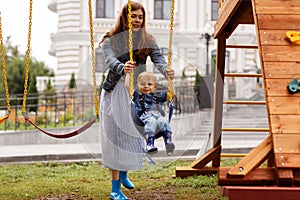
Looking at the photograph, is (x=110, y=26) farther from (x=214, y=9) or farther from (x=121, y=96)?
(x=121, y=96)

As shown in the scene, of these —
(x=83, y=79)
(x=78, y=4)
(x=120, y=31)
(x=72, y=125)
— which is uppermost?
(x=78, y=4)

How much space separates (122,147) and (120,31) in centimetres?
89

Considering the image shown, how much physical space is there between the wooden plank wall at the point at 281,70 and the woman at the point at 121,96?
2.73ft

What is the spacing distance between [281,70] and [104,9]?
84.0 ft

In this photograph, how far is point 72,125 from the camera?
1680 cm

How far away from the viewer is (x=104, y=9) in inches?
1148

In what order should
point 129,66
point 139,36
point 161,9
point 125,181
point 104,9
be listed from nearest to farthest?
point 129,66 < point 139,36 < point 125,181 < point 104,9 < point 161,9

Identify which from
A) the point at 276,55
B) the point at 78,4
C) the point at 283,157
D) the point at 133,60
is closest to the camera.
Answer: the point at 283,157

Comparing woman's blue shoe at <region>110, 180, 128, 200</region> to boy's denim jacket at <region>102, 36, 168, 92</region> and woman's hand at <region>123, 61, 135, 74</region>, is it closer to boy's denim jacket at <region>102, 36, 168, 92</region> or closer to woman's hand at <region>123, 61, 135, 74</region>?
boy's denim jacket at <region>102, 36, 168, 92</region>

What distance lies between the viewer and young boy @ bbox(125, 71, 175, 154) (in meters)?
4.39

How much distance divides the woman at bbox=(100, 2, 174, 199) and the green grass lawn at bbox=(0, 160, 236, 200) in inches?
11.0

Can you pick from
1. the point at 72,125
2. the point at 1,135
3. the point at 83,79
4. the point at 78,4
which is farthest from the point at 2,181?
the point at 78,4

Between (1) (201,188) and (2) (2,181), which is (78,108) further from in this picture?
(1) (201,188)

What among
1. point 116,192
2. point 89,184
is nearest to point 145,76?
point 116,192
